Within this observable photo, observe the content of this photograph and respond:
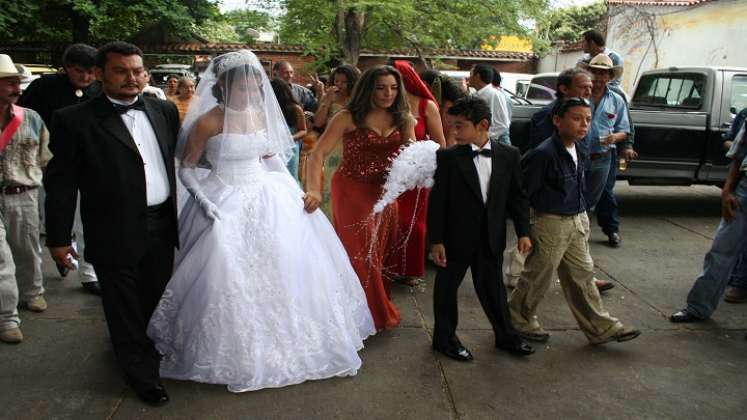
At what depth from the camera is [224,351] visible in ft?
10.5

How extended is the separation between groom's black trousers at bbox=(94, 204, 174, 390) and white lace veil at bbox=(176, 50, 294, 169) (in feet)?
1.44

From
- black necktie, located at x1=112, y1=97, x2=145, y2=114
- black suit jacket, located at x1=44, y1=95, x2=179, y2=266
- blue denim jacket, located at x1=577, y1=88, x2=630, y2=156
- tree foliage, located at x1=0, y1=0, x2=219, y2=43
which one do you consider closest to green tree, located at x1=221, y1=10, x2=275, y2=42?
tree foliage, located at x1=0, y1=0, x2=219, y2=43

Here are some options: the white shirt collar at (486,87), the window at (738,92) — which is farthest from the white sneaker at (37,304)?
the window at (738,92)

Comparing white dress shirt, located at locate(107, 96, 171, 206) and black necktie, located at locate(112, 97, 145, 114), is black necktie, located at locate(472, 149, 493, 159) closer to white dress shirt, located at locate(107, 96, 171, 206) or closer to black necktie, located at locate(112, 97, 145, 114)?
white dress shirt, located at locate(107, 96, 171, 206)

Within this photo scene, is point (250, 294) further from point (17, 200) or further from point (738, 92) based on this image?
point (738, 92)

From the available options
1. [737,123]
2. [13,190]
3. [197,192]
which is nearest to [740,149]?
[737,123]

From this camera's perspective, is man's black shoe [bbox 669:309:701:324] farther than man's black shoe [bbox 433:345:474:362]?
Yes

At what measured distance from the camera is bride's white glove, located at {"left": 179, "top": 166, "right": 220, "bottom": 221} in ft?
11.2

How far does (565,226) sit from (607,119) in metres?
2.20

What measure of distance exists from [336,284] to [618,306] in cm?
251

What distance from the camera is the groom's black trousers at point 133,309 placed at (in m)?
3.08

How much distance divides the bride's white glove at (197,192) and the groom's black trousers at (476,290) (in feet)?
4.68

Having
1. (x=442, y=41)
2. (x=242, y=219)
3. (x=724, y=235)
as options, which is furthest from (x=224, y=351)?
(x=442, y=41)

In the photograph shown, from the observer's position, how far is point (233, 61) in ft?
11.6
